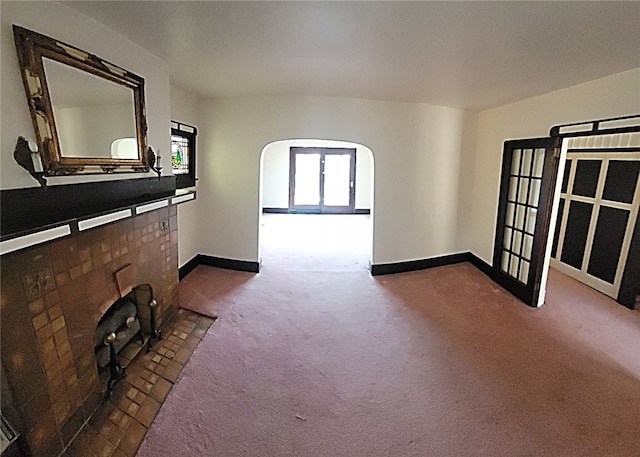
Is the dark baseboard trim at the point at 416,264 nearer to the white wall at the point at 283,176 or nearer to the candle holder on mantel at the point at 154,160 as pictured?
the candle holder on mantel at the point at 154,160

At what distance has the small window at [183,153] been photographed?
11.4 feet

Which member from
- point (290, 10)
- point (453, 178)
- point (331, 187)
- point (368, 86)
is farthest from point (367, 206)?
point (290, 10)

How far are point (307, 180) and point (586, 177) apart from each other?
594 cm

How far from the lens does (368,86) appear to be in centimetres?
314

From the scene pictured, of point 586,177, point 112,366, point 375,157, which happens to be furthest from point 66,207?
point 586,177

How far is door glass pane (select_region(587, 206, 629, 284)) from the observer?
3.53 metres

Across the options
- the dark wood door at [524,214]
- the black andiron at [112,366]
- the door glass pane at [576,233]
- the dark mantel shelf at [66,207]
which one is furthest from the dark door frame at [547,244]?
the black andiron at [112,366]

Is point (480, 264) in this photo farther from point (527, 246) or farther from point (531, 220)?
point (531, 220)

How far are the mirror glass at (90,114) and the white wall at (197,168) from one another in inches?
51.6

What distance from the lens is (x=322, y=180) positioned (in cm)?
855

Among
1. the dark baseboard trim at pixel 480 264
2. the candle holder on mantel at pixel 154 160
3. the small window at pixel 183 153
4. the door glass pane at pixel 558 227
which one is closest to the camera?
the candle holder on mantel at pixel 154 160

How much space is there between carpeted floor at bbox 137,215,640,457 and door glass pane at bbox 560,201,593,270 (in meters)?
0.57

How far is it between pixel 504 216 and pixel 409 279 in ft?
4.58

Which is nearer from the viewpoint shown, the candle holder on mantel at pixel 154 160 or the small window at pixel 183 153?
the candle holder on mantel at pixel 154 160
